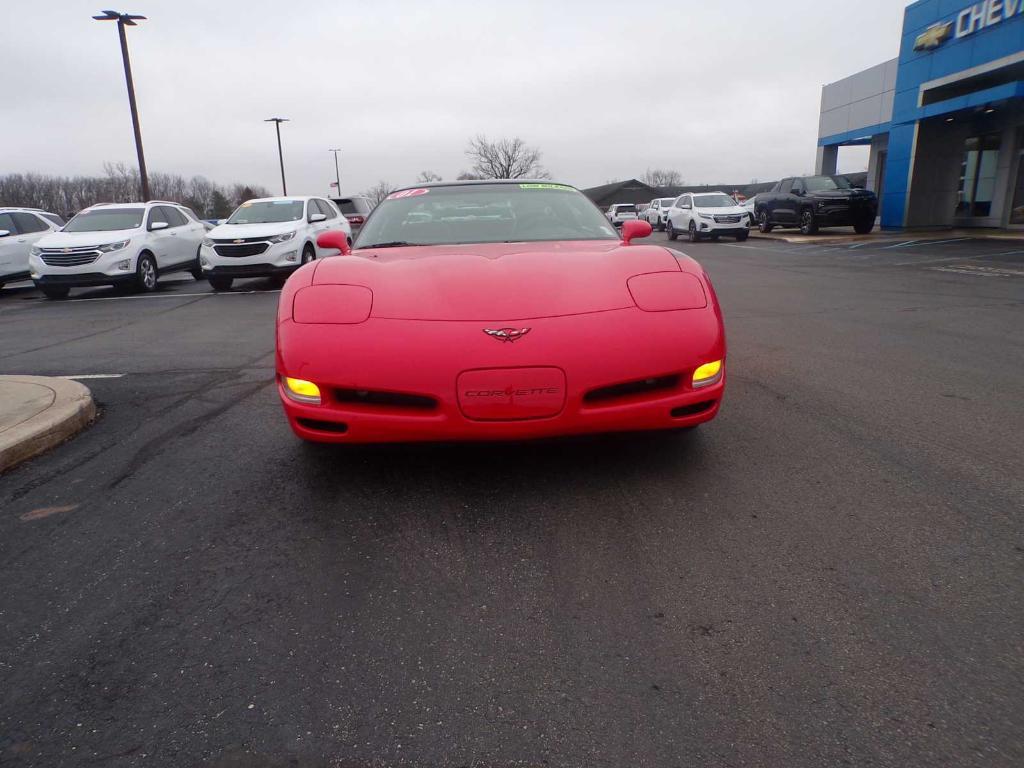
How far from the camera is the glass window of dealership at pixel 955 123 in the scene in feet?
57.6

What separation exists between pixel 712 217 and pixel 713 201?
110 cm

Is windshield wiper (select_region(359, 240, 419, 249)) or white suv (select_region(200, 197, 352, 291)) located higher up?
windshield wiper (select_region(359, 240, 419, 249))

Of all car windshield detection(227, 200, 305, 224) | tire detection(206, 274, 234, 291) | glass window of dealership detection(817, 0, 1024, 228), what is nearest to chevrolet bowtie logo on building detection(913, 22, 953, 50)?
glass window of dealership detection(817, 0, 1024, 228)

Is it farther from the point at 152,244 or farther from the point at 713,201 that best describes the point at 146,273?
the point at 713,201

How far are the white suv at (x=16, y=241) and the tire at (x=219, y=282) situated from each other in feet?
12.9

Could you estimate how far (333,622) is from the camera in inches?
80.9

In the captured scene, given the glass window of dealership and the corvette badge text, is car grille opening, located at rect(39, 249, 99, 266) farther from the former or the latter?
the glass window of dealership

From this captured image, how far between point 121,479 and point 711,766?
2877 mm

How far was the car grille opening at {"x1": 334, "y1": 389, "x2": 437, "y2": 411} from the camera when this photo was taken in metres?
2.66

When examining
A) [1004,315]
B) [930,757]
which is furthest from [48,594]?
[1004,315]

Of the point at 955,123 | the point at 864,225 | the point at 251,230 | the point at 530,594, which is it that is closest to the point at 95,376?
the point at 530,594

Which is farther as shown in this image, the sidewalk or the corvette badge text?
the sidewalk

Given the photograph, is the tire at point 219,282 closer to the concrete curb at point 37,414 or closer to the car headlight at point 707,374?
the concrete curb at point 37,414

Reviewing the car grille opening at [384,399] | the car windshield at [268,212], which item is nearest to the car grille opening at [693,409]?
the car grille opening at [384,399]
